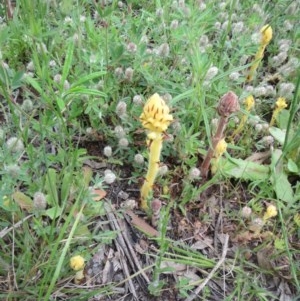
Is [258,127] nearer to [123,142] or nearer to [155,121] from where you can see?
[123,142]

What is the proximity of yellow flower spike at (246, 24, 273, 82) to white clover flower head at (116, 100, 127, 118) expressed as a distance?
25.0 inches

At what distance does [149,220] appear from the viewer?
1657mm

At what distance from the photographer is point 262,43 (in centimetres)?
193

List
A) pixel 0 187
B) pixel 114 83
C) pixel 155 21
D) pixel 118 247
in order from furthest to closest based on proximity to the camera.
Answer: pixel 155 21 < pixel 114 83 < pixel 118 247 < pixel 0 187

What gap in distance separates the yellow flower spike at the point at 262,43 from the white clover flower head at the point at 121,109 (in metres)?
0.64

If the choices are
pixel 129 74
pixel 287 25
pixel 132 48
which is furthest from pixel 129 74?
pixel 287 25

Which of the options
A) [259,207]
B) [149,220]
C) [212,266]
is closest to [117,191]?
[149,220]

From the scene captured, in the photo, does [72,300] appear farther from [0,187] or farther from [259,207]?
[259,207]

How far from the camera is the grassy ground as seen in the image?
1441 mm

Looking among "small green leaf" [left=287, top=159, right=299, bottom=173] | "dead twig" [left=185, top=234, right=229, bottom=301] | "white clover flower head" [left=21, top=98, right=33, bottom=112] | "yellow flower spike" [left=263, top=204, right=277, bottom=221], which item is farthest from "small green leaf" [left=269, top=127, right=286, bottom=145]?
"white clover flower head" [left=21, top=98, right=33, bottom=112]

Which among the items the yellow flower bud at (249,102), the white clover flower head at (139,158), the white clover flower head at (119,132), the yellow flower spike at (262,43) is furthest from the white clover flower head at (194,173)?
the yellow flower spike at (262,43)

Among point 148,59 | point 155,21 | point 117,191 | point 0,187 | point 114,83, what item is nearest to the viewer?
point 0,187

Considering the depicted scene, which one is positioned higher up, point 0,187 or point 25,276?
point 0,187

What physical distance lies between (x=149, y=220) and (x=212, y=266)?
0.28 meters
